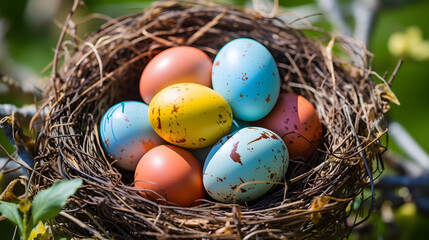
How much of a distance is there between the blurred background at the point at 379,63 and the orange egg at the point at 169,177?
381 mm

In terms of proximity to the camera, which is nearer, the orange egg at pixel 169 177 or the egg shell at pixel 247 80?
the orange egg at pixel 169 177

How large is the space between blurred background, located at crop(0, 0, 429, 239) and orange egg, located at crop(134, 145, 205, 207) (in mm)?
381

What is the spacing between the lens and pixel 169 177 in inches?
42.7

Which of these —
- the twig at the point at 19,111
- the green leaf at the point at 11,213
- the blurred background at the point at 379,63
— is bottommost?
the blurred background at the point at 379,63

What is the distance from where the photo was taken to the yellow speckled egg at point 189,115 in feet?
3.62

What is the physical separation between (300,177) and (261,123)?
233mm

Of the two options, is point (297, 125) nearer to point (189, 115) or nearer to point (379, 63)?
point (189, 115)

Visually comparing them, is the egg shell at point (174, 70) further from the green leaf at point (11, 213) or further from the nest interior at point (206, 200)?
the green leaf at point (11, 213)

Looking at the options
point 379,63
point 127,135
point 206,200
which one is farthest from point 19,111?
point 379,63

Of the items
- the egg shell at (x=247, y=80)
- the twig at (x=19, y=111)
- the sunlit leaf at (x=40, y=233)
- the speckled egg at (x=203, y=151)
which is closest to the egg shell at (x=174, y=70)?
the egg shell at (x=247, y=80)

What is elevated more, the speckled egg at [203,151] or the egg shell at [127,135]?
the egg shell at [127,135]

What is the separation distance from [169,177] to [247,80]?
13.7 inches

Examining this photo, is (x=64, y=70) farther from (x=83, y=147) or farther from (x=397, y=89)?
(x=397, y=89)

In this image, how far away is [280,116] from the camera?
1.25 m
